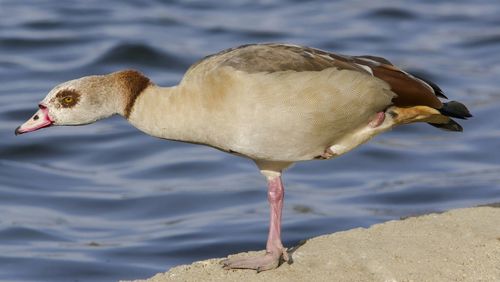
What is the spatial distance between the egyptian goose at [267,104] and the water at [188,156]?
3.39m

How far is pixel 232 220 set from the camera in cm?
1172

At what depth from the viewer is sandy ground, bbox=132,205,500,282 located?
650 centimetres

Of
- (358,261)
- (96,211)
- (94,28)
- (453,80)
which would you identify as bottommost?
(358,261)

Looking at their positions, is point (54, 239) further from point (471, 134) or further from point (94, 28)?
point (94, 28)

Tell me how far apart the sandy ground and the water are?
3315 mm

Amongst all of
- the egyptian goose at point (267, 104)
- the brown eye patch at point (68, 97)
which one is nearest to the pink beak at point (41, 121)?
the egyptian goose at point (267, 104)

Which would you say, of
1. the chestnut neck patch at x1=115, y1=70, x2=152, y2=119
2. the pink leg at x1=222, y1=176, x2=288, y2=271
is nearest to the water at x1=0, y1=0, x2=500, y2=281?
the pink leg at x1=222, y1=176, x2=288, y2=271

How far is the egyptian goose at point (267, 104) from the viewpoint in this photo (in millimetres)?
6543

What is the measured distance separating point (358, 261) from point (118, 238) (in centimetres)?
487

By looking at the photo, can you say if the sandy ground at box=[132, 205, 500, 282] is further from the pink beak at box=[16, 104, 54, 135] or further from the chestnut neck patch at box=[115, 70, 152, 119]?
the pink beak at box=[16, 104, 54, 135]

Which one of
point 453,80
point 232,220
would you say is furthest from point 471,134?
point 232,220

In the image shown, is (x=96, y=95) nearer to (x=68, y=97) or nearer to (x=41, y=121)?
(x=68, y=97)

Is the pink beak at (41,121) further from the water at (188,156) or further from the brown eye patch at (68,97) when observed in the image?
the water at (188,156)

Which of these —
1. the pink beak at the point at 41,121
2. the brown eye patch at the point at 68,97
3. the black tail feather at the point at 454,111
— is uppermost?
the brown eye patch at the point at 68,97
